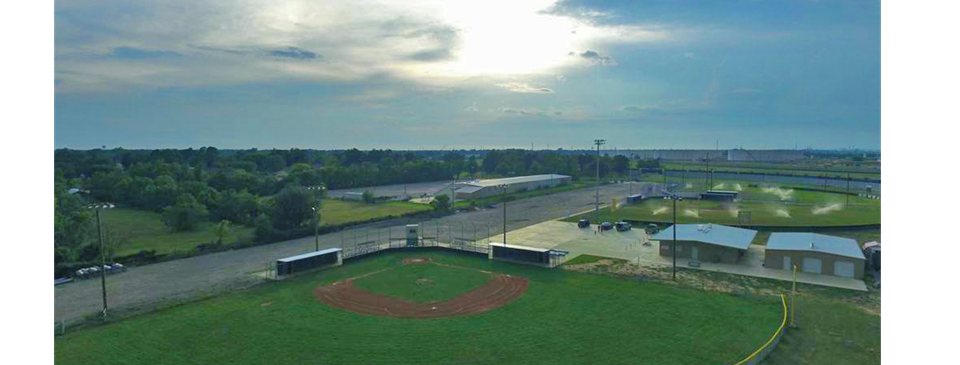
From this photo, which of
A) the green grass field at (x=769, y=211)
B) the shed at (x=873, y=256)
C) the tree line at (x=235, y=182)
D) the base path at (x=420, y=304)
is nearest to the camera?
the base path at (x=420, y=304)

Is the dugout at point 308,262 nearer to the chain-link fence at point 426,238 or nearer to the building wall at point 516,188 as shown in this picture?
the chain-link fence at point 426,238

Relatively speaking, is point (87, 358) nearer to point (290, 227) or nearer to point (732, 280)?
point (290, 227)

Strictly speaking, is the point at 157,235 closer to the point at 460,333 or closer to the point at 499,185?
the point at 460,333

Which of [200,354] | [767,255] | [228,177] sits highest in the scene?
[228,177]

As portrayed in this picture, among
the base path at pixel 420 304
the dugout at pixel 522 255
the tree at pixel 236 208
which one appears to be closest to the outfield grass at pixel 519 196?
the tree at pixel 236 208

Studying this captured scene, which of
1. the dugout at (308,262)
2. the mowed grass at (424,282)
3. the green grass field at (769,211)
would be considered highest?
the green grass field at (769,211)

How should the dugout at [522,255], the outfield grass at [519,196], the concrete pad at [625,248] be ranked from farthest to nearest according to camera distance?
the outfield grass at [519,196]
the dugout at [522,255]
the concrete pad at [625,248]

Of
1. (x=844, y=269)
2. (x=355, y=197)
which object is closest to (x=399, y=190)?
(x=355, y=197)
